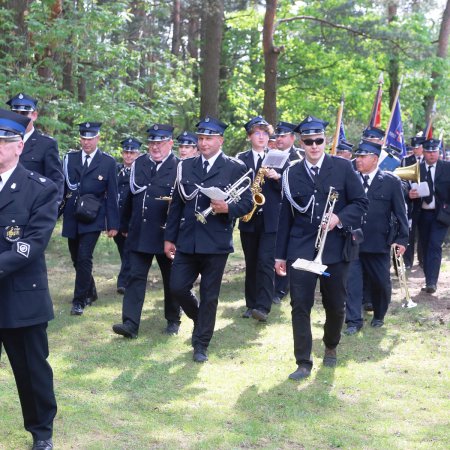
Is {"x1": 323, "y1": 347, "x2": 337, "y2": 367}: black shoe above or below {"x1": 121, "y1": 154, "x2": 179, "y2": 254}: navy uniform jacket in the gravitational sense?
below

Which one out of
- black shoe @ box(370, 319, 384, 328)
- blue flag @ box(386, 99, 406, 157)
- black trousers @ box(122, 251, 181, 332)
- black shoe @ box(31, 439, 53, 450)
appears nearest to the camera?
black shoe @ box(31, 439, 53, 450)

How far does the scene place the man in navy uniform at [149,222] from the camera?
9195 millimetres

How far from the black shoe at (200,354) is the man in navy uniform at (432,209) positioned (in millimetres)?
5135

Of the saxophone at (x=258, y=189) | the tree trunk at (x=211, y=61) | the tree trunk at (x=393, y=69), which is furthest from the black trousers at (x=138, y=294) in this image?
the tree trunk at (x=393, y=69)

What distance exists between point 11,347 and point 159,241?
396 centimetres

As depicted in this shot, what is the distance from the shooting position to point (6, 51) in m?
15.3

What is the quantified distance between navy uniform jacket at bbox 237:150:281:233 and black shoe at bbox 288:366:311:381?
9.82 ft

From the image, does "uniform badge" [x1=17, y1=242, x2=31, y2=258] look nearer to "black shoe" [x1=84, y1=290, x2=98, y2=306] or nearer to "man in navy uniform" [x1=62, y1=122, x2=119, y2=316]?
"man in navy uniform" [x1=62, y1=122, x2=119, y2=316]

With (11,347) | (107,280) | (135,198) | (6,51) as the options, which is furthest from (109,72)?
(11,347)

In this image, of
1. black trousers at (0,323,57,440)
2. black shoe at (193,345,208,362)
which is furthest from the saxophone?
black trousers at (0,323,57,440)

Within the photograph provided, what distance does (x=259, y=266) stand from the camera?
10.6 m

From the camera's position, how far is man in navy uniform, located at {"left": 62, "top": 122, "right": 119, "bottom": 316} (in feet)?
34.5

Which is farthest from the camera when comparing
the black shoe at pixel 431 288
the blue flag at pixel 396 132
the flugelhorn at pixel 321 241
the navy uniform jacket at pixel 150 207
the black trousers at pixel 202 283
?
the blue flag at pixel 396 132

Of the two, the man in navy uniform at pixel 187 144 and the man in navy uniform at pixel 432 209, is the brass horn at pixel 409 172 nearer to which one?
the man in navy uniform at pixel 432 209
